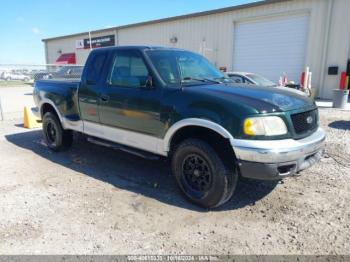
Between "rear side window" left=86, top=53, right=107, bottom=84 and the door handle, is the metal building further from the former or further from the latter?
the door handle

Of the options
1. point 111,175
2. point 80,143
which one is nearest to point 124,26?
point 80,143

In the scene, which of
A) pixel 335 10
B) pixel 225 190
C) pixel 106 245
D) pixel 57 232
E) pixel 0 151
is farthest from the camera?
pixel 335 10

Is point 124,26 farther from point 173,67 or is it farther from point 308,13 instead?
point 173,67

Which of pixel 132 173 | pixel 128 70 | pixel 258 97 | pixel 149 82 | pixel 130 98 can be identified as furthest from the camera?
pixel 132 173

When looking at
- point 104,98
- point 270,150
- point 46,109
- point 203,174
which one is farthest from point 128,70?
point 46,109

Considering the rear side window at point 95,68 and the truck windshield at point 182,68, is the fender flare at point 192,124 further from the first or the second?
the rear side window at point 95,68

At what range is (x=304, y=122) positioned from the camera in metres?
3.45

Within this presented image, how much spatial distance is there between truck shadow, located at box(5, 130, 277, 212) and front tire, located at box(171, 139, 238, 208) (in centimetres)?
18

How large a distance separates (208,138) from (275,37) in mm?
13244

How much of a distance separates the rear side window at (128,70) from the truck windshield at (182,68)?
20 cm

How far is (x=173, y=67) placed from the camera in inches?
164

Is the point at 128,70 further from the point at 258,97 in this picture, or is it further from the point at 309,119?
the point at 309,119

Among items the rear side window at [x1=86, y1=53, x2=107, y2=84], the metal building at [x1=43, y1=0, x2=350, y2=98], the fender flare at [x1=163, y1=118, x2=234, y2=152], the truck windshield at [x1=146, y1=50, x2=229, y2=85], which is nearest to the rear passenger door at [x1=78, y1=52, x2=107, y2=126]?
the rear side window at [x1=86, y1=53, x2=107, y2=84]

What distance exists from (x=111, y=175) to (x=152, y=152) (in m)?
1.02
